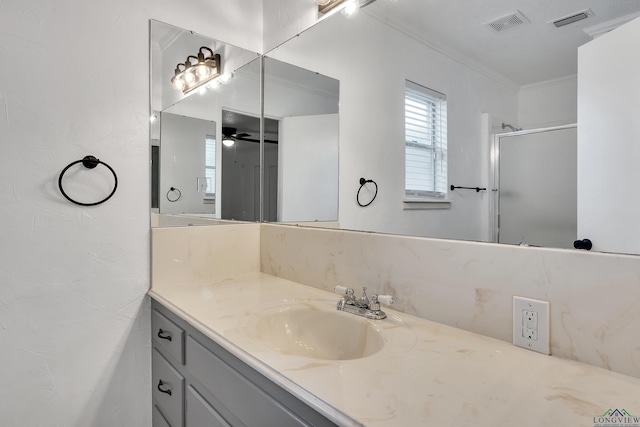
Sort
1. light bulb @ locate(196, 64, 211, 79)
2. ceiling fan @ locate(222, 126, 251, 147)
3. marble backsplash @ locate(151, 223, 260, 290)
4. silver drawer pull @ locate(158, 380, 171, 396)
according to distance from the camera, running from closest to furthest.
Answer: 1. silver drawer pull @ locate(158, 380, 171, 396)
2. marble backsplash @ locate(151, 223, 260, 290)
3. light bulb @ locate(196, 64, 211, 79)
4. ceiling fan @ locate(222, 126, 251, 147)

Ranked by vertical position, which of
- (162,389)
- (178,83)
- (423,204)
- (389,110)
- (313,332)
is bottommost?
(162,389)

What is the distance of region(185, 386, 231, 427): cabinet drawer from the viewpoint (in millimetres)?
1028

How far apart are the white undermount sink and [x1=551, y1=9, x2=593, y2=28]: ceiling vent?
94 centimetres

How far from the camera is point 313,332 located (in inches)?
48.4

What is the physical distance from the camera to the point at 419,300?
112cm

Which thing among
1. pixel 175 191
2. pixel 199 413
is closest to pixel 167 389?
pixel 199 413

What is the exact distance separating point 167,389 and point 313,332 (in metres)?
0.66

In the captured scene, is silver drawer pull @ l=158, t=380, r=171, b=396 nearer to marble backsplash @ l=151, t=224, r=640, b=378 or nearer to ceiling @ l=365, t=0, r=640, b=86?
marble backsplash @ l=151, t=224, r=640, b=378

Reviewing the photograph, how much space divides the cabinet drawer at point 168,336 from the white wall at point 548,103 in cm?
128

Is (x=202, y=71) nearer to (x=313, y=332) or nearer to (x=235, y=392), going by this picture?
(x=313, y=332)

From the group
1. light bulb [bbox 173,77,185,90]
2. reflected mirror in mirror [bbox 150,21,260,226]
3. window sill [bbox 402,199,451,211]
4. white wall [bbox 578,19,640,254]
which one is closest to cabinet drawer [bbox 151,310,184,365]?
reflected mirror in mirror [bbox 150,21,260,226]

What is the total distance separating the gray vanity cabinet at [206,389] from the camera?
0.79m

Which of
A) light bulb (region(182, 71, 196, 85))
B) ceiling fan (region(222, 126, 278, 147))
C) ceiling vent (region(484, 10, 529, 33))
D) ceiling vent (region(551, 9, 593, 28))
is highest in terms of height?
light bulb (region(182, 71, 196, 85))

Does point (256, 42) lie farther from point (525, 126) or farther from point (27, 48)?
point (525, 126)
